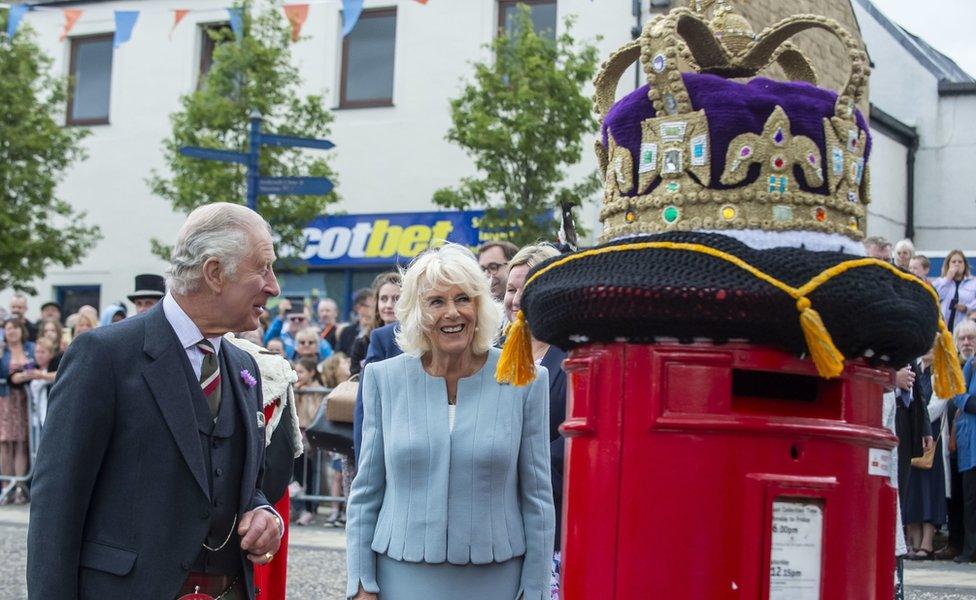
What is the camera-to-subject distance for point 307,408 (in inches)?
523

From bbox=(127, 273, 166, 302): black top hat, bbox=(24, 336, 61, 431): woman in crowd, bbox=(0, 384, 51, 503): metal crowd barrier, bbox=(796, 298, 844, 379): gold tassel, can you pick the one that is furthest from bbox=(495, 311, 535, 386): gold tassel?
bbox=(0, 384, 51, 503): metal crowd barrier

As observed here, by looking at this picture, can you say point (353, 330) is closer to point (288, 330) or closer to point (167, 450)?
point (288, 330)

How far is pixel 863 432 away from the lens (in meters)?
3.58

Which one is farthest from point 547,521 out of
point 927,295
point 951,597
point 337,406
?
point 951,597

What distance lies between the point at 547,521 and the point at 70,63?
2413 centimetres

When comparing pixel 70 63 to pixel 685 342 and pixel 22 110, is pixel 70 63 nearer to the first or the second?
pixel 22 110

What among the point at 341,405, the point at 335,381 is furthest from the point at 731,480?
the point at 335,381

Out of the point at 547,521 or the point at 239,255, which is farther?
the point at 547,521

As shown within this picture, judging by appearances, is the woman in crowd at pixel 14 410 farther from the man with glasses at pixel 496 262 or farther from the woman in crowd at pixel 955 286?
the woman in crowd at pixel 955 286

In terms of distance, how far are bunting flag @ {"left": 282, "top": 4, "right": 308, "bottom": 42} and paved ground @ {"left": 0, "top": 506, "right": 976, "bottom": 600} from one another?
37.9ft

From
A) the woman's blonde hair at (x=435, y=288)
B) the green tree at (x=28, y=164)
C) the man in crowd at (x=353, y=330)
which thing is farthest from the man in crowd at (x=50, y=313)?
the woman's blonde hair at (x=435, y=288)

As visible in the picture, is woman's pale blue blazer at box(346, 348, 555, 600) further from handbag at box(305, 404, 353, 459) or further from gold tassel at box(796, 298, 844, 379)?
handbag at box(305, 404, 353, 459)

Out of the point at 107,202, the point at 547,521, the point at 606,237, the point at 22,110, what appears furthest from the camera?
the point at 107,202

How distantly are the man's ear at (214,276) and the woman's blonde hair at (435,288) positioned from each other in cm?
93
